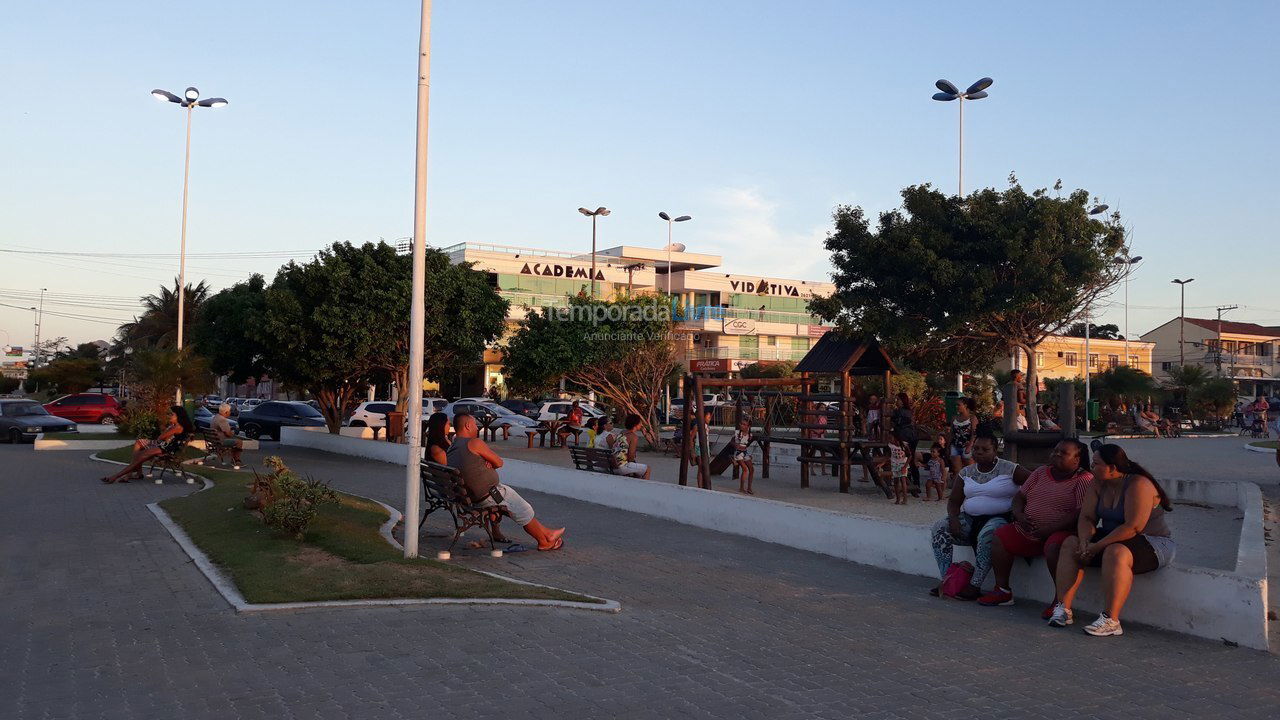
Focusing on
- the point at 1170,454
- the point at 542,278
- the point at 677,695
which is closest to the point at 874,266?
the point at 1170,454

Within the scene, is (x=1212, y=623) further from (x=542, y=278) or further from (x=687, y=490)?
(x=542, y=278)

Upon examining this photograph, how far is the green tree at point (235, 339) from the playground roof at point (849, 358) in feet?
63.8

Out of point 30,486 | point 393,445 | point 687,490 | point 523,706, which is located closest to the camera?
point 523,706

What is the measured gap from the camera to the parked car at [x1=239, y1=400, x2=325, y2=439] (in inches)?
1224

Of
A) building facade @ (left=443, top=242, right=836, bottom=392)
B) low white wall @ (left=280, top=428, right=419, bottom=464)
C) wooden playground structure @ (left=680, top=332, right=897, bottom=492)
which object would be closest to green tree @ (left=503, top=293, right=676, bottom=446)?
low white wall @ (left=280, top=428, right=419, bottom=464)

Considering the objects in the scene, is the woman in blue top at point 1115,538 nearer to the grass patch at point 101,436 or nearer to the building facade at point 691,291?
the grass patch at point 101,436

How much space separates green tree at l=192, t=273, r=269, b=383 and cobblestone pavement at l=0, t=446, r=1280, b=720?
24.9 metres

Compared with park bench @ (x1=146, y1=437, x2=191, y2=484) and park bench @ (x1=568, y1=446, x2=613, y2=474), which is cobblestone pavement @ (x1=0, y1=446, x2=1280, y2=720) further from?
park bench @ (x1=146, y1=437, x2=191, y2=484)

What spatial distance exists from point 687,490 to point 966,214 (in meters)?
12.9

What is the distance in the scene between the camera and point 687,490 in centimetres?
1234

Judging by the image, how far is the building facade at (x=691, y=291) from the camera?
62.5 metres

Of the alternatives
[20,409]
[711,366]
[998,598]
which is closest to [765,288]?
[20,409]

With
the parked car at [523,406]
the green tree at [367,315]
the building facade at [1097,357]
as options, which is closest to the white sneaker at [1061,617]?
the green tree at [367,315]

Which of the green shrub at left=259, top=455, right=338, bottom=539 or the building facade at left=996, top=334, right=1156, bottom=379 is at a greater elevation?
the building facade at left=996, top=334, right=1156, bottom=379
